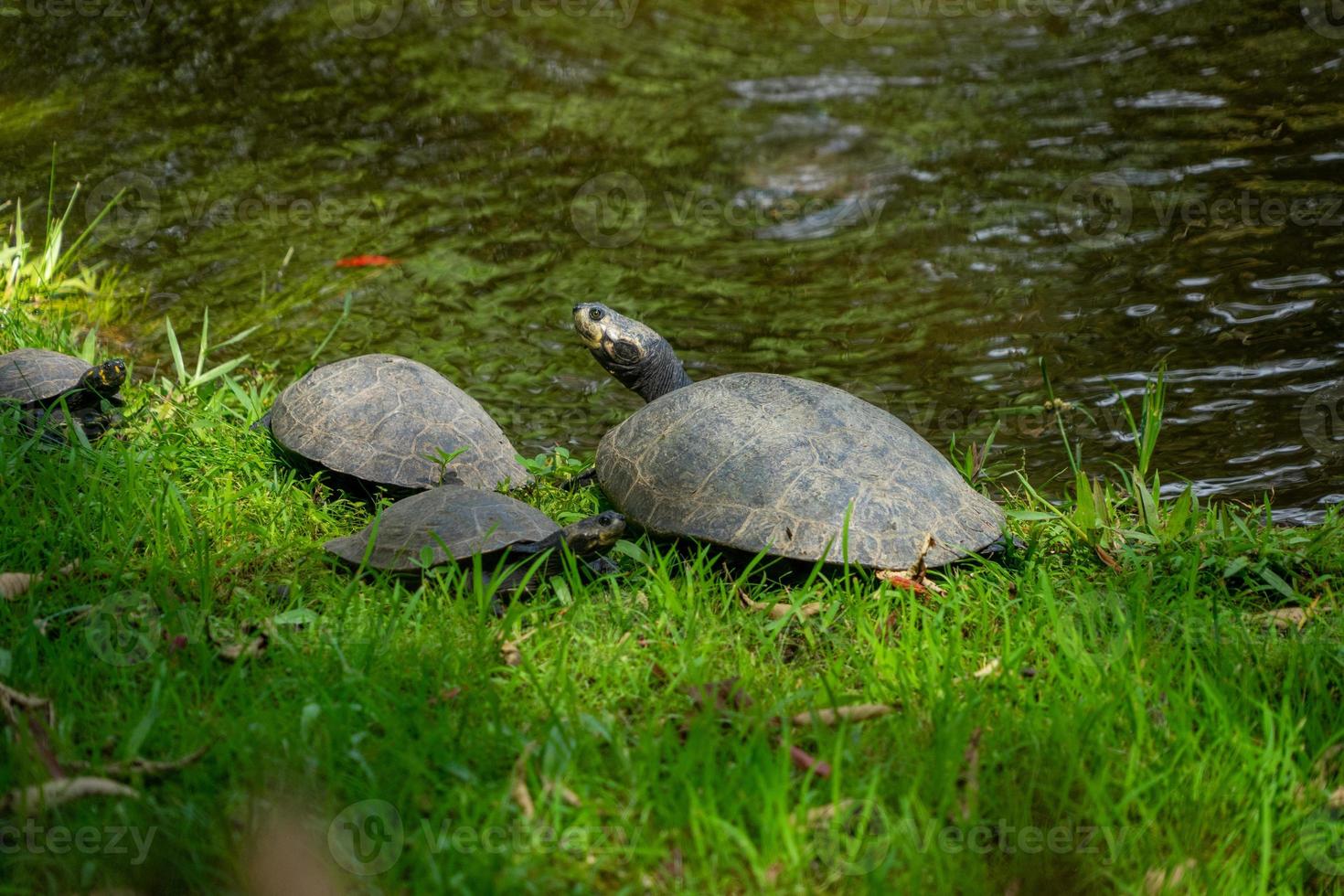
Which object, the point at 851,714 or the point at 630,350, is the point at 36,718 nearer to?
the point at 851,714

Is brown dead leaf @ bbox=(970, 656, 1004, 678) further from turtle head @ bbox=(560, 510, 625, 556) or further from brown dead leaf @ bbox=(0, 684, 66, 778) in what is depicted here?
brown dead leaf @ bbox=(0, 684, 66, 778)

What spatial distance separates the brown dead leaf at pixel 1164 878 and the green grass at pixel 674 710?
0.04ft

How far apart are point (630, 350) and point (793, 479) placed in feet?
5.33

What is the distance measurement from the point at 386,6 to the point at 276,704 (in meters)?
9.50

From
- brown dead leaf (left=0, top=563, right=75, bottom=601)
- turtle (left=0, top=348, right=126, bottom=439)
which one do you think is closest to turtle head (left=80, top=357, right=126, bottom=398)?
turtle (left=0, top=348, right=126, bottom=439)

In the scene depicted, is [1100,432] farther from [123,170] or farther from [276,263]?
[123,170]

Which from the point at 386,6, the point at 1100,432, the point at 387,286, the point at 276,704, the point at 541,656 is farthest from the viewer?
the point at 386,6

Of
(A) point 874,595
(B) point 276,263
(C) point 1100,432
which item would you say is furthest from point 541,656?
(B) point 276,263

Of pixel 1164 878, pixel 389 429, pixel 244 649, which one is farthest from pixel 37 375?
pixel 1164 878

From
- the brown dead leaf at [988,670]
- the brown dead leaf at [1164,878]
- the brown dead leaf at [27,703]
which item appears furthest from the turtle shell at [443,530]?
the brown dead leaf at [1164,878]

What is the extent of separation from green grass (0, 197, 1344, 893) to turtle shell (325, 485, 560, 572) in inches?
4.2

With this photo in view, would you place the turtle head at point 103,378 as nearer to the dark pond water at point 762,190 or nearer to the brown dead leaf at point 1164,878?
the dark pond water at point 762,190

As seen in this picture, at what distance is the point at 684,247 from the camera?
7180 millimetres

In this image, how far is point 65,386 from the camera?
4438 mm
